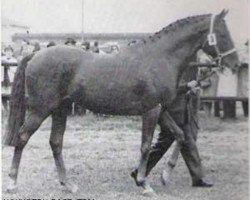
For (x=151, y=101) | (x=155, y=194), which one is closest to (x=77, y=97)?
(x=151, y=101)

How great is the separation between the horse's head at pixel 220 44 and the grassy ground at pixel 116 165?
0.69 m

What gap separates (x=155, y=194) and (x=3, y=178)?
1580 millimetres

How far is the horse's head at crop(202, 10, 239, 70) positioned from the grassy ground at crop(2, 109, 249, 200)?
27.2 inches

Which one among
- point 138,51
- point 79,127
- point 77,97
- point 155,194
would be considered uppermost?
point 138,51

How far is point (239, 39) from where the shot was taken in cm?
552

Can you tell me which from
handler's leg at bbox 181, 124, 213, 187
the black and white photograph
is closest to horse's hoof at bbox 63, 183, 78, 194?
the black and white photograph

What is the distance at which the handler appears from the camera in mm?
5781

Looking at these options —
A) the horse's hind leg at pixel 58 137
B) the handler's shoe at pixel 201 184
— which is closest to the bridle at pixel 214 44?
the handler's shoe at pixel 201 184

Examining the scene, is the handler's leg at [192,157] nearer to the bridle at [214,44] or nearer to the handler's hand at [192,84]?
the handler's hand at [192,84]

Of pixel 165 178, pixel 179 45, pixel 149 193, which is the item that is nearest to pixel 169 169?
pixel 165 178

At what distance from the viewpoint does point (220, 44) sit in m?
5.37

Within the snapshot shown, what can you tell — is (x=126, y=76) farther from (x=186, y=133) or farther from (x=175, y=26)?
(x=186, y=133)

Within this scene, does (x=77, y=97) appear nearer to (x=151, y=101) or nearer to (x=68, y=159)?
(x=151, y=101)

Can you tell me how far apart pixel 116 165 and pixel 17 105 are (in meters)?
1.61
